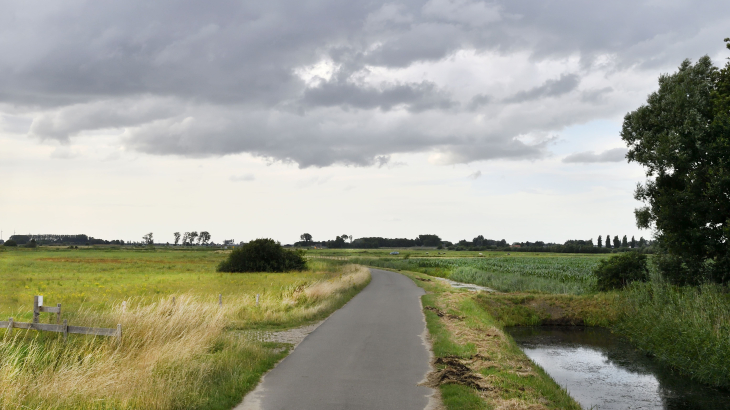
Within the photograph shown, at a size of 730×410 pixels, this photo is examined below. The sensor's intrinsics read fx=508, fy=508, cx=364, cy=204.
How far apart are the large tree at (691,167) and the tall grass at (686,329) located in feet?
6.13

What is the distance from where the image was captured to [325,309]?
24.3m

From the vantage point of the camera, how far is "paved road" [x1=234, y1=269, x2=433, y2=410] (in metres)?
→ 9.46

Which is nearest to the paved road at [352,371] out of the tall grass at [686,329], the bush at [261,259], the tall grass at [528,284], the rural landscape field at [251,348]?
the rural landscape field at [251,348]

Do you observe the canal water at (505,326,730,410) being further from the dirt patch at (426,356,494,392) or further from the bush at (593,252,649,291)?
the bush at (593,252,649,291)

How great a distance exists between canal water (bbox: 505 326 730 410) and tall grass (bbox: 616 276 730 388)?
1.38 ft

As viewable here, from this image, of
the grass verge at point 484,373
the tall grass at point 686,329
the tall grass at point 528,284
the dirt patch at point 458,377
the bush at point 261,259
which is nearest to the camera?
the grass verge at point 484,373

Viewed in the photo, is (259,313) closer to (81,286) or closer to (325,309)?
(325,309)

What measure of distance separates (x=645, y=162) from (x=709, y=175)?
719 cm

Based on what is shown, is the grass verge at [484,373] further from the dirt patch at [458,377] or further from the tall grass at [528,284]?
the tall grass at [528,284]

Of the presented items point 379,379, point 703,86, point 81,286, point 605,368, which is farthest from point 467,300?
point 81,286

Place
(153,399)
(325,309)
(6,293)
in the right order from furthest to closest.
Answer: (6,293) < (325,309) < (153,399)

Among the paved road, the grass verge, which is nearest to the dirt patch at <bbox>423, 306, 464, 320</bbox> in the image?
the grass verge

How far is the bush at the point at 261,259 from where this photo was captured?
222 ft

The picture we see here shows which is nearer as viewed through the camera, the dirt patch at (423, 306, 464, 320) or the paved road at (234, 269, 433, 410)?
the paved road at (234, 269, 433, 410)
